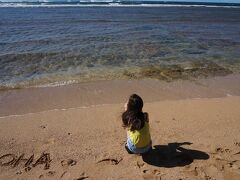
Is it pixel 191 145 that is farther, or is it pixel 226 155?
pixel 191 145

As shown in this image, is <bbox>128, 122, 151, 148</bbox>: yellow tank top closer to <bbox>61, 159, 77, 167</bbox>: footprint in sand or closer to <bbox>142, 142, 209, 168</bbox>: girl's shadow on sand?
<bbox>142, 142, 209, 168</bbox>: girl's shadow on sand

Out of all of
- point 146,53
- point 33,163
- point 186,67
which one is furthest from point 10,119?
point 146,53

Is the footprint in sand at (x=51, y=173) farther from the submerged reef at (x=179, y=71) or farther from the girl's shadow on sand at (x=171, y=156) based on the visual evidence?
the submerged reef at (x=179, y=71)

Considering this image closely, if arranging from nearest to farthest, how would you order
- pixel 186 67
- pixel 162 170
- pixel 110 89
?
pixel 162 170
pixel 110 89
pixel 186 67

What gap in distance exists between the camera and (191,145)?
5.21 meters

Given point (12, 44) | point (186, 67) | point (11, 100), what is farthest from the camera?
point (12, 44)

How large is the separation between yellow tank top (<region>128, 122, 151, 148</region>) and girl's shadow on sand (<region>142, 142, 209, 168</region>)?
0.62 feet

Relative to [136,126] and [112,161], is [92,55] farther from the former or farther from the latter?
[112,161]

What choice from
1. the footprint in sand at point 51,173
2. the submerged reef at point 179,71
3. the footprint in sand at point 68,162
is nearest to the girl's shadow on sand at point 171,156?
the footprint in sand at point 68,162

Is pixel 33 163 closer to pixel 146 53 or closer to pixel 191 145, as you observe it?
pixel 191 145

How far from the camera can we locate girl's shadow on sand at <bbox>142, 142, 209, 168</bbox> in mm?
4770

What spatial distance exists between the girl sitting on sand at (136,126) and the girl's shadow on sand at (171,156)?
0.15 meters

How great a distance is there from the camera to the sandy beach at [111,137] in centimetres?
459

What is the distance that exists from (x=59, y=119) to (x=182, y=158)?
2.59m
